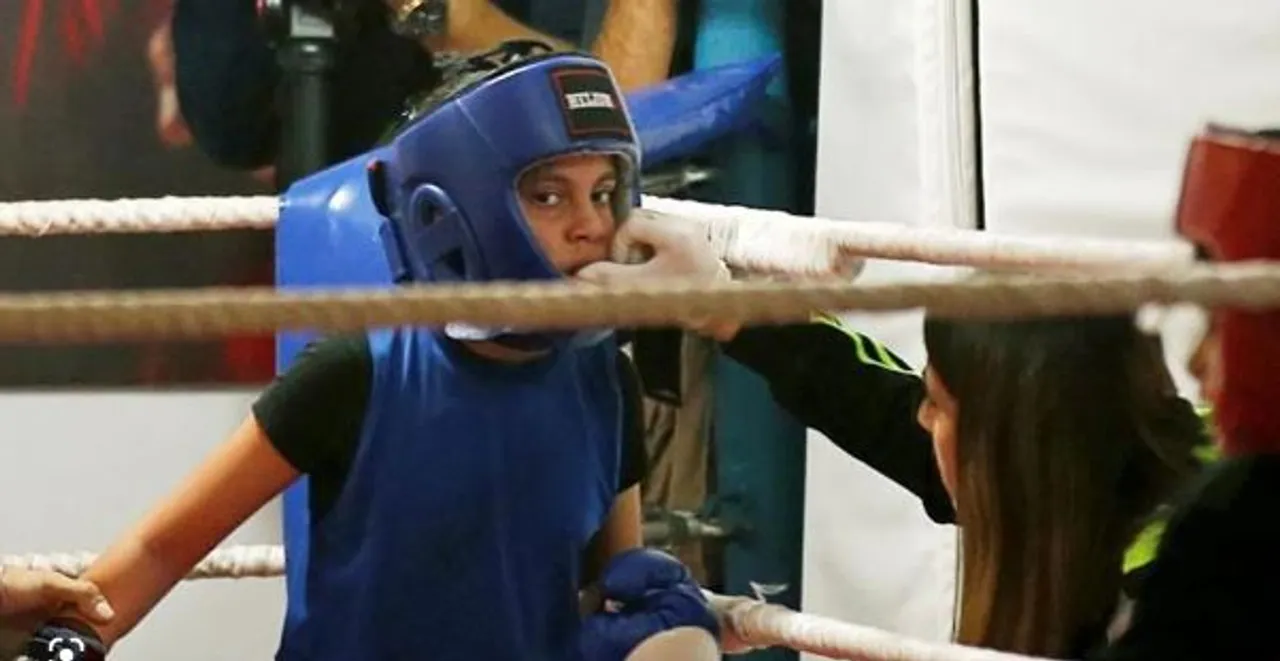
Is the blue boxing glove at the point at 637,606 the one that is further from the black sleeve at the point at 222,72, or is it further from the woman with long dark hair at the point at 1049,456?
the black sleeve at the point at 222,72

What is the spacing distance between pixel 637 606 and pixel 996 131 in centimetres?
62

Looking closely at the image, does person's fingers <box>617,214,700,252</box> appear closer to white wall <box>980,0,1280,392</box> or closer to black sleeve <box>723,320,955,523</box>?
black sleeve <box>723,320,955,523</box>

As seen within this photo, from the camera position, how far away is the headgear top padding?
0.74 m

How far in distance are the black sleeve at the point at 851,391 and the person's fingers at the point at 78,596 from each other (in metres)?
0.45

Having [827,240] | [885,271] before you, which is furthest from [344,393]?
[885,271]

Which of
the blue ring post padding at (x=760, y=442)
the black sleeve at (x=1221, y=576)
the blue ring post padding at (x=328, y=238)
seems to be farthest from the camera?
the blue ring post padding at (x=760, y=442)

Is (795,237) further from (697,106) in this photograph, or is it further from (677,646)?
(697,106)

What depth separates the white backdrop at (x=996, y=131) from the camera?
1453 mm

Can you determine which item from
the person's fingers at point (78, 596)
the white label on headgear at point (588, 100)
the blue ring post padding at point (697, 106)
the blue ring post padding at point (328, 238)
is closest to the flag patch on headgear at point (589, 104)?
the white label on headgear at point (588, 100)

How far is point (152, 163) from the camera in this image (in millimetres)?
1787

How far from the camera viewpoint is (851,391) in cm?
125

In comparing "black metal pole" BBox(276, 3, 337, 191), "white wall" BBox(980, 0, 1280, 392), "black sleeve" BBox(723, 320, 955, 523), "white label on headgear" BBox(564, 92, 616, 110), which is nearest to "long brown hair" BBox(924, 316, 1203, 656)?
"black sleeve" BBox(723, 320, 955, 523)

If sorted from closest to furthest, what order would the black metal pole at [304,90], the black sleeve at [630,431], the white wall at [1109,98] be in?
1. the black sleeve at [630,431]
2. the white wall at [1109,98]
3. the black metal pole at [304,90]

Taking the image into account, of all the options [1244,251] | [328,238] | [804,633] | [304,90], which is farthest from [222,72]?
[1244,251]
